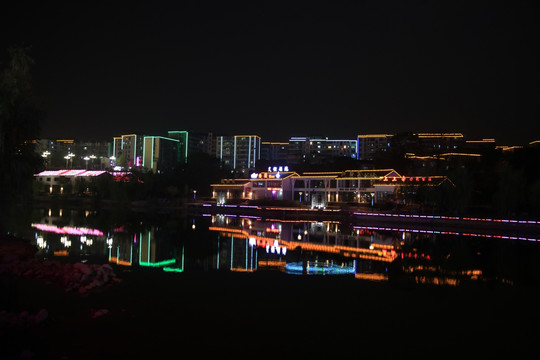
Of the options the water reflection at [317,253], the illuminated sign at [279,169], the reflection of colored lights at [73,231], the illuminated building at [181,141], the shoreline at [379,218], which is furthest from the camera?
the illuminated building at [181,141]

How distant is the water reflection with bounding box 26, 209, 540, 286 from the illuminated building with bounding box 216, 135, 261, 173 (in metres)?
90.2

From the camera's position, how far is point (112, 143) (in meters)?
134

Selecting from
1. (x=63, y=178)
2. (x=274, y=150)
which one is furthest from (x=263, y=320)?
(x=274, y=150)

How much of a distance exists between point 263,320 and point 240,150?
111929 mm

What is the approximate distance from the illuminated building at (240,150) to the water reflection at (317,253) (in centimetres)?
9016

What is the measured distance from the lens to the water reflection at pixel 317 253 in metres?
16.6

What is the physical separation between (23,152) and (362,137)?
306 ft

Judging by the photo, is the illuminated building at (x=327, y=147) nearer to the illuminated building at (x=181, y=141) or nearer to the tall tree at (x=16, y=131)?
the illuminated building at (x=181, y=141)

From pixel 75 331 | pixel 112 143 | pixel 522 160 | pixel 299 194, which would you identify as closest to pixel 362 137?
pixel 299 194

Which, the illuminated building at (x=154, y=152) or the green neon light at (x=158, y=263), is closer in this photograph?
the green neon light at (x=158, y=263)

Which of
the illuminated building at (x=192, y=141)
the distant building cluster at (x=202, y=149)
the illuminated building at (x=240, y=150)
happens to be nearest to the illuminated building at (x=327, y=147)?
the distant building cluster at (x=202, y=149)

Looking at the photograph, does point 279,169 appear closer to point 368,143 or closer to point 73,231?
point 73,231

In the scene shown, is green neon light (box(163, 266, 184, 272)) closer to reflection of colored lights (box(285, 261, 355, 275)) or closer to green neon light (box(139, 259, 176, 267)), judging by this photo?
green neon light (box(139, 259, 176, 267))

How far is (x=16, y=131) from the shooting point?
15.7 meters
